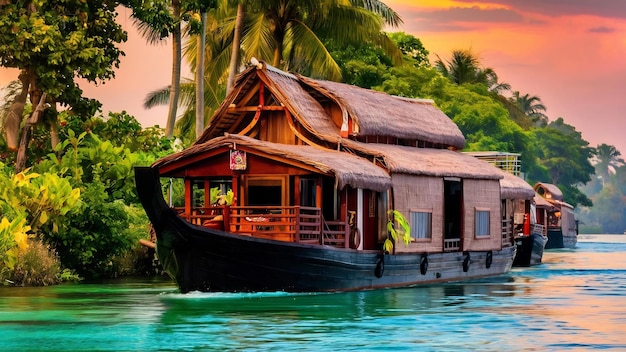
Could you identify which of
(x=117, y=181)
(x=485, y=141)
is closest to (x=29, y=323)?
(x=117, y=181)

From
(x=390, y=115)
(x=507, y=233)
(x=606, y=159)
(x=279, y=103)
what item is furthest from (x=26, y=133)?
(x=606, y=159)

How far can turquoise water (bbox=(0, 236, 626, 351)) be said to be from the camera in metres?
15.0

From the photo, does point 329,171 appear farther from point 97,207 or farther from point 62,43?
point 62,43

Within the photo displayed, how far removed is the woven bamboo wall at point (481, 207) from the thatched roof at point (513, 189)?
147 inches

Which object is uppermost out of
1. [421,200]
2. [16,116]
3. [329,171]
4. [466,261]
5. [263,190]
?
[16,116]

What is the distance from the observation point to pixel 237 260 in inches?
782

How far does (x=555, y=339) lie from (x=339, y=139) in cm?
846

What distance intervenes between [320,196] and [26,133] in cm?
951

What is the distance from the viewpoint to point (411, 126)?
2591cm

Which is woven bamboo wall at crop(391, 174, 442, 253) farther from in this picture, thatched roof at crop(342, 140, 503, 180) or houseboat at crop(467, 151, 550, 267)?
houseboat at crop(467, 151, 550, 267)

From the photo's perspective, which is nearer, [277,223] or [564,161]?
[277,223]

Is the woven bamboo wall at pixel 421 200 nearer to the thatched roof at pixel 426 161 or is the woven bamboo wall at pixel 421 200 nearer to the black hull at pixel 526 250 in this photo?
the thatched roof at pixel 426 161

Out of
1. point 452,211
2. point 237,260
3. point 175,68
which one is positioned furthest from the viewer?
point 175,68

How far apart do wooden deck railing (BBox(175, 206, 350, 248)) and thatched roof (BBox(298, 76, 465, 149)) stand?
2.55 m
